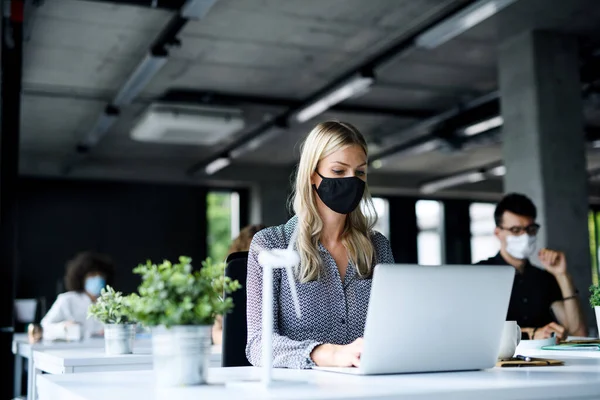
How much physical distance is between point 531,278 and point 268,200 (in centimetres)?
926

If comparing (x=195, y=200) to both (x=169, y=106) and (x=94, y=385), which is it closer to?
(x=169, y=106)

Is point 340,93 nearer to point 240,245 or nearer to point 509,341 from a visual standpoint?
point 240,245

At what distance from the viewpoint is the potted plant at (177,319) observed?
150 cm

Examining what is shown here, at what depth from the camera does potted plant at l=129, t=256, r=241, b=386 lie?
150 cm

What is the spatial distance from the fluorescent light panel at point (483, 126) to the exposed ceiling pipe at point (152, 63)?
3968 millimetres

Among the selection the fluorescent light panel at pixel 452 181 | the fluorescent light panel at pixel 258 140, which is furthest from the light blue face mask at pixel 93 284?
the fluorescent light panel at pixel 452 181

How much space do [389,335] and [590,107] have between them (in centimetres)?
758

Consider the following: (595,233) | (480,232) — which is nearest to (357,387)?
(480,232)

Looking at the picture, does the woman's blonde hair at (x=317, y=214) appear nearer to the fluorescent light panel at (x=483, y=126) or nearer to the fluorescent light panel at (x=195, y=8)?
the fluorescent light panel at (x=195, y=8)

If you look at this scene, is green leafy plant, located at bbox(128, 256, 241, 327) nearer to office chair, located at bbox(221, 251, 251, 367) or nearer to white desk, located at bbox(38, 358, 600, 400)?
white desk, located at bbox(38, 358, 600, 400)

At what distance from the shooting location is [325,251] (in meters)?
2.28

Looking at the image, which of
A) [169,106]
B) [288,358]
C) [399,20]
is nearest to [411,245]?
[169,106]

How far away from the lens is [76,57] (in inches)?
282

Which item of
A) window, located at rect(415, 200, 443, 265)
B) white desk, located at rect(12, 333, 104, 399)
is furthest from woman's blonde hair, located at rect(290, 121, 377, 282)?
window, located at rect(415, 200, 443, 265)
